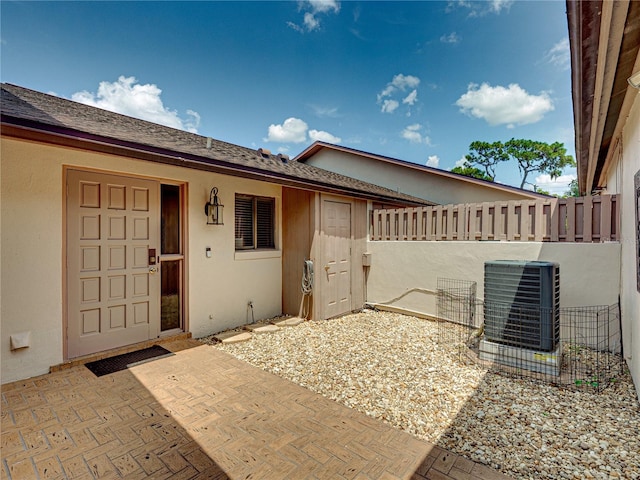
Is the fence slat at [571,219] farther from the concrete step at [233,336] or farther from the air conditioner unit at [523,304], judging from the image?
the concrete step at [233,336]

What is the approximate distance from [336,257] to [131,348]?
3921 mm

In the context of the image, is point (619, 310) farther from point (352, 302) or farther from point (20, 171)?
point (20, 171)

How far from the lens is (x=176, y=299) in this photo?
Result: 5.17 metres

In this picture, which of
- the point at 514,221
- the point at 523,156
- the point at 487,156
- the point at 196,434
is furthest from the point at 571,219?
the point at 523,156

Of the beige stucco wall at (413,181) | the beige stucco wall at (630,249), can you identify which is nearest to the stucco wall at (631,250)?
the beige stucco wall at (630,249)

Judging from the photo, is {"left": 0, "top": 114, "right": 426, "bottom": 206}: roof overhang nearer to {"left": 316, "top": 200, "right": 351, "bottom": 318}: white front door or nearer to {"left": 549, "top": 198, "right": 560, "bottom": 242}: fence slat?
{"left": 316, "top": 200, "right": 351, "bottom": 318}: white front door

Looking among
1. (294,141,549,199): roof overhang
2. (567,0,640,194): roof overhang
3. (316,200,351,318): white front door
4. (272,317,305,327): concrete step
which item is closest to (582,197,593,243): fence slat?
(567,0,640,194): roof overhang

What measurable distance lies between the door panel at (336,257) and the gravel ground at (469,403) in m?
A: 1.38

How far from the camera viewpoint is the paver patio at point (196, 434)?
83.7 inches

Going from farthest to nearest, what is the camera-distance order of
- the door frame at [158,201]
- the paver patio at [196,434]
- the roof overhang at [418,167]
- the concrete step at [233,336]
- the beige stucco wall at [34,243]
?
the roof overhang at [418,167]
the concrete step at [233,336]
the door frame at [158,201]
the beige stucco wall at [34,243]
the paver patio at [196,434]

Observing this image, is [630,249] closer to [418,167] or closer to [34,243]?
[34,243]

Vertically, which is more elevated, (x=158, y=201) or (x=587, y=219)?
(x=158, y=201)

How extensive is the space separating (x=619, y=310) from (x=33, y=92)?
30.5 feet

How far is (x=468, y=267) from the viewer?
5637 mm
